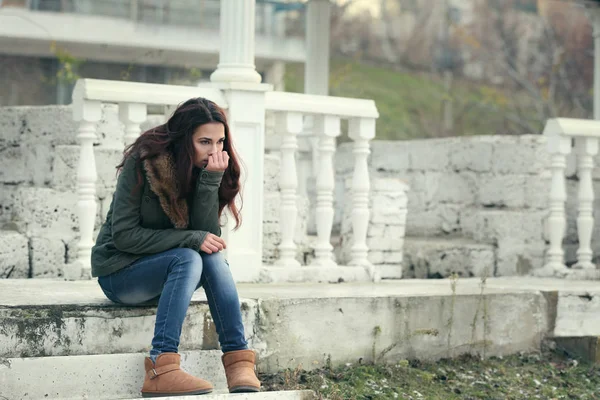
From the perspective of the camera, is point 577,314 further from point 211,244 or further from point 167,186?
point 167,186

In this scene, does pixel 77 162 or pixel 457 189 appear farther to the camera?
pixel 457 189

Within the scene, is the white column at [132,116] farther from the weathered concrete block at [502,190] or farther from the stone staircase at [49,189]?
the weathered concrete block at [502,190]

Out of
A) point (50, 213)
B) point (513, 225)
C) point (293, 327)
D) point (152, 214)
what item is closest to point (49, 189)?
point (50, 213)

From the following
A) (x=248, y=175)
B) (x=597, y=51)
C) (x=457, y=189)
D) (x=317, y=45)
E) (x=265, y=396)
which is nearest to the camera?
(x=265, y=396)

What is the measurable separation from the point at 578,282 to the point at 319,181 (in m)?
1.95

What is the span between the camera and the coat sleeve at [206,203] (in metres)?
4.79

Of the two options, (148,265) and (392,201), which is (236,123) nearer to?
(148,265)

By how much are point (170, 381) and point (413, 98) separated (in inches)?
981

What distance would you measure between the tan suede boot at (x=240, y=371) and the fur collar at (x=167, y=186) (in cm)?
62

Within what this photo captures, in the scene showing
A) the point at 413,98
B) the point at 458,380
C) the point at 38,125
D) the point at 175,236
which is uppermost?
the point at 413,98

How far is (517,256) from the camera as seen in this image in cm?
914

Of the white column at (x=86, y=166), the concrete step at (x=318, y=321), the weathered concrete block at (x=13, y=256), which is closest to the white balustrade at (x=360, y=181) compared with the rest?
the concrete step at (x=318, y=321)

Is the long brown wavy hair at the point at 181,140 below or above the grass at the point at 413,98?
below

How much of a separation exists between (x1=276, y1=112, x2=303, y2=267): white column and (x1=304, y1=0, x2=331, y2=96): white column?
326 cm
